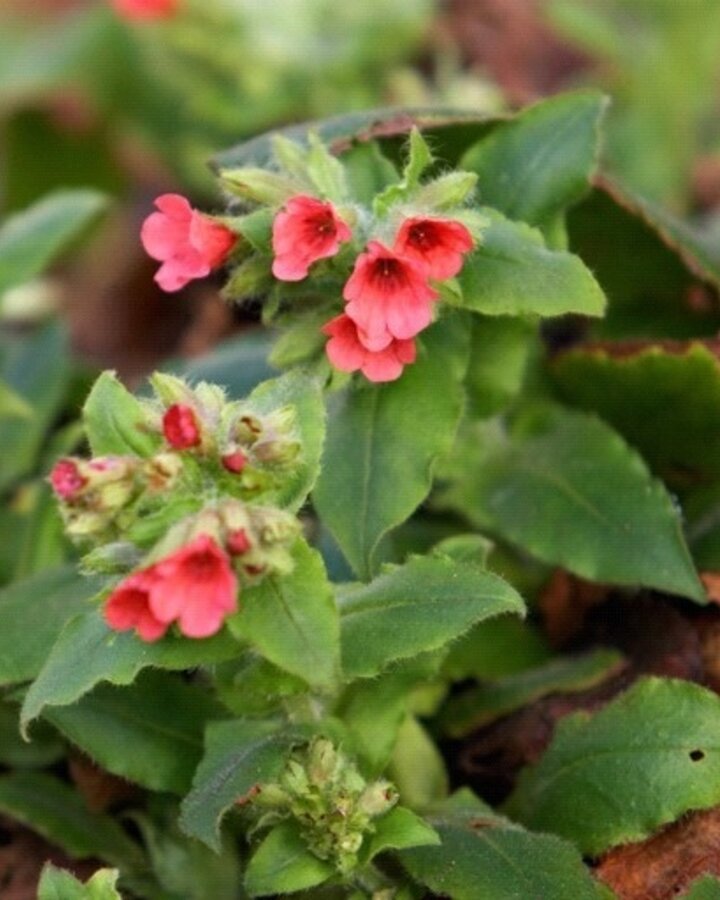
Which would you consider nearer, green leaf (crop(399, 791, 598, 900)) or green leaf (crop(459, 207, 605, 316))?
green leaf (crop(399, 791, 598, 900))

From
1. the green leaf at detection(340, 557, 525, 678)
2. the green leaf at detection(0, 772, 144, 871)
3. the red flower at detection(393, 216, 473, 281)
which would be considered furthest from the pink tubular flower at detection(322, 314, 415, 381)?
the green leaf at detection(0, 772, 144, 871)

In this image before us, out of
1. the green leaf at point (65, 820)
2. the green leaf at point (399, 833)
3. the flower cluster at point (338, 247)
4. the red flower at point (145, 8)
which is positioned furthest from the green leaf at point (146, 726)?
the red flower at point (145, 8)

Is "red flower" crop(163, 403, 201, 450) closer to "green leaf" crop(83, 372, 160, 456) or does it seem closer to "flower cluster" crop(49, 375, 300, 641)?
"flower cluster" crop(49, 375, 300, 641)

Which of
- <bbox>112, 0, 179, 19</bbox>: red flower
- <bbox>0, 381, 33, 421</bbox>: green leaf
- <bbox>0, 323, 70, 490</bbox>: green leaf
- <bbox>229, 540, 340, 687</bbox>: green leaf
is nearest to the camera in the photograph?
<bbox>229, 540, 340, 687</bbox>: green leaf

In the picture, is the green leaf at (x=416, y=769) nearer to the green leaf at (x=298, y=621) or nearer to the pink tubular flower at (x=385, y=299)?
the green leaf at (x=298, y=621)

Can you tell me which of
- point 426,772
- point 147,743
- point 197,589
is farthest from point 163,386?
point 426,772

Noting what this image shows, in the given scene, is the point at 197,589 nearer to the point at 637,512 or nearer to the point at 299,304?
the point at 299,304

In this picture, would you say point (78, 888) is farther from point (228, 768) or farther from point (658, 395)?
point (658, 395)
